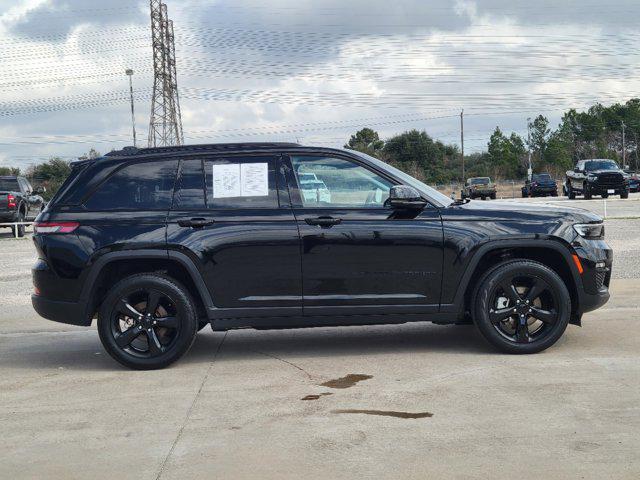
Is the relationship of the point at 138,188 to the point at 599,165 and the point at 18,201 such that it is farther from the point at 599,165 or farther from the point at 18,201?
the point at 599,165

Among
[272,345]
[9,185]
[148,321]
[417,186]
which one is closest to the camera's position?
[148,321]

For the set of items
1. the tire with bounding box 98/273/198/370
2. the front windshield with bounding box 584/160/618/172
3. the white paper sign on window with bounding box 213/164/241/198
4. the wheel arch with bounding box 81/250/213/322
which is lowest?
the tire with bounding box 98/273/198/370

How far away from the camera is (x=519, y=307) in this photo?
673 cm

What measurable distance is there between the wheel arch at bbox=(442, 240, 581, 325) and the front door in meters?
0.24

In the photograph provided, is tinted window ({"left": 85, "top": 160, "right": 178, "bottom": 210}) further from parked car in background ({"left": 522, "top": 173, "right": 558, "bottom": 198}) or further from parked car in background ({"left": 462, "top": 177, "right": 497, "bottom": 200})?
parked car in background ({"left": 522, "top": 173, "right": 558, "bottom": 198})

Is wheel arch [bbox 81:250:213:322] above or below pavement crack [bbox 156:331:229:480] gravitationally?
above

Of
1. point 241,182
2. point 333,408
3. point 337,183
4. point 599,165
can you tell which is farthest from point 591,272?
point 599,165

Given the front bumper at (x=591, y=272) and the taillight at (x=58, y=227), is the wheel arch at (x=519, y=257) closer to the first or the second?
the front bumper at (x=591, y=272)

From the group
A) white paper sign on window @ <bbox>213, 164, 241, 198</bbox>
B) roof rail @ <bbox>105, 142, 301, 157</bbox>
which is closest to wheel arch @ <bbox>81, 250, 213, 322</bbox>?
white paper sign on window @ <bbox>213, 164, 241, 198</bbox>

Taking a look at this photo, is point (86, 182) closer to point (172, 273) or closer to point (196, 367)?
point (172, 273)

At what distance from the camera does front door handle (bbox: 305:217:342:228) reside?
6625 mm

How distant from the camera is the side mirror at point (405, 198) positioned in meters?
6.48

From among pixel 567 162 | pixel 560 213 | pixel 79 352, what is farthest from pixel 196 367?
pixel 567 162

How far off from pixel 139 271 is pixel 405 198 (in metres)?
2.24
